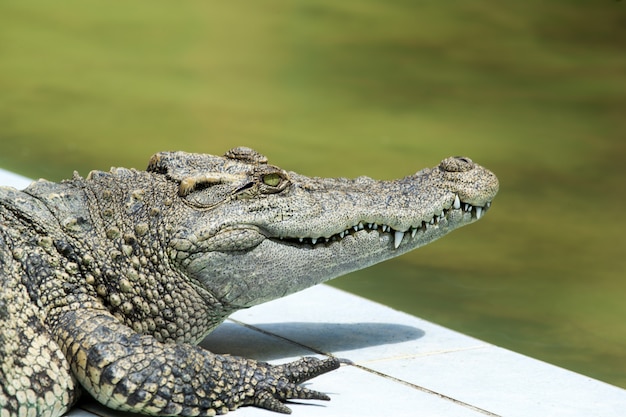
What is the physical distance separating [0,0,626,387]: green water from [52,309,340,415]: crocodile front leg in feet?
8.46

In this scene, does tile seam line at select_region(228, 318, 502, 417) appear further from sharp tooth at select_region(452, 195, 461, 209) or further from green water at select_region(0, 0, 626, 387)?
green water at select_region(0, 0, 626, 387)

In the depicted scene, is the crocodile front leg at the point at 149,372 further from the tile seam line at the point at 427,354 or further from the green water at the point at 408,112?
the green water at the point at 408,112

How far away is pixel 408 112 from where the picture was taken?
12.7 m

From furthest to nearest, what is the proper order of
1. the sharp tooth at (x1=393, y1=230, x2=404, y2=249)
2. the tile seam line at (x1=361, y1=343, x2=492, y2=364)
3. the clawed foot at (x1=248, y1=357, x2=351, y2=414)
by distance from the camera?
1. the tile seam line at (x1=361, y1=343, x2=492, y2=364)
2. the sharp tooth at (x1=393, y1=230, x2=404, y2=249)
3. the clawed foot at (x1=248, y1=357, x2=351, y2=414)

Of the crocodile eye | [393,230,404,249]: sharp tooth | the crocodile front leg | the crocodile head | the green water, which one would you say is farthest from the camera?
the green water

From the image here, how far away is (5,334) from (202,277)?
2.76ft

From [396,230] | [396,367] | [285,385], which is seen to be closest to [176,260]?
[285,385]

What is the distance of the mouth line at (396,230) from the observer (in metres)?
4.62

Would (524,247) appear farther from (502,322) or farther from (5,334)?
(5,334)

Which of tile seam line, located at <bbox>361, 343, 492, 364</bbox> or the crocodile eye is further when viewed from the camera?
tile seam line, located at <bbox>361, 343, 492, 364</bbox>

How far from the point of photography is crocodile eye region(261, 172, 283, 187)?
452cm

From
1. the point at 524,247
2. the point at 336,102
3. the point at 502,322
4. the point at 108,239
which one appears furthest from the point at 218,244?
the point at 336,102

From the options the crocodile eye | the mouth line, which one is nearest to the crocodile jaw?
the mouth line

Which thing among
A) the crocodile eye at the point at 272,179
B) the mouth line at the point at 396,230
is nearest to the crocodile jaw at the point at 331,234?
the mouth line at the point at 396,230
